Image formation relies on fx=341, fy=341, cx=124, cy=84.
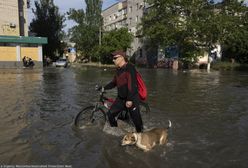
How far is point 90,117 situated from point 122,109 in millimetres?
1379

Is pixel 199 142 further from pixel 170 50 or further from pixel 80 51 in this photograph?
pixel 80 51

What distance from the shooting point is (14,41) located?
44.9 metres

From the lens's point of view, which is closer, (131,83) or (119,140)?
(131,83)

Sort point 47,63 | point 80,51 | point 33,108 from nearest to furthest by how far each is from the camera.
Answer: point 33,108, point 47,63, point 80,51

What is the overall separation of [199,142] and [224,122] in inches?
91.5

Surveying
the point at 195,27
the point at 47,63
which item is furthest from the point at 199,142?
the point at 47,63

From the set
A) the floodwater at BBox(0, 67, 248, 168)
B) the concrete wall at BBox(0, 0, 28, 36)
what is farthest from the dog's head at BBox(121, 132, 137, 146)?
the concrete wall at BBox(0, 0, 28, 36)

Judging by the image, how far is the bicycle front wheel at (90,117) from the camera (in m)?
7.76

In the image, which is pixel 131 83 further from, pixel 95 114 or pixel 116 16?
pixel 116 16

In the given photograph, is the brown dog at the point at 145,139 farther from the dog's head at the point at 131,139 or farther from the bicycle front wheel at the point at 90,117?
the bicycle front wheel at the point at 90,117

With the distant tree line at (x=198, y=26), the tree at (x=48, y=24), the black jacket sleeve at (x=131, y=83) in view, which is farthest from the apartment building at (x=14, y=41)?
the black jacket sleeve at (x=131, y=83)

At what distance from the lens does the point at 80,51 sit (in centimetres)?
7475

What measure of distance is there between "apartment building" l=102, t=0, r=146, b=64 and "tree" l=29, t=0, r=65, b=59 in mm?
13683

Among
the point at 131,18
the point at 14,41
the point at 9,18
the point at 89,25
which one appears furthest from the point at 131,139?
the point at 89,25
